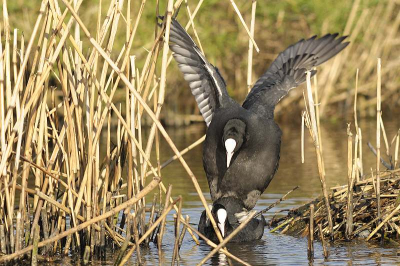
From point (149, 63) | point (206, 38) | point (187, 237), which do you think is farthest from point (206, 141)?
point (206, 38)

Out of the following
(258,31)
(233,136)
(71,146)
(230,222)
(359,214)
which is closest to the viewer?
(71,146)

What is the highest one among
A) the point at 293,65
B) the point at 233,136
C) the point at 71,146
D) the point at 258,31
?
the point at 258,31

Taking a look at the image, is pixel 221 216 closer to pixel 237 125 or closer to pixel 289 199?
pixel 237 125

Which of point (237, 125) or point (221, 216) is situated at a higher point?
point (237, 125)

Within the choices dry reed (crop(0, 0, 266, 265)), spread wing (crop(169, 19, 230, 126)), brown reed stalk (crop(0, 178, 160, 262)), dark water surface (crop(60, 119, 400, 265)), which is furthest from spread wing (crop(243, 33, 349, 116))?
brown reed stalk (crop(0, 178, 160, 262))

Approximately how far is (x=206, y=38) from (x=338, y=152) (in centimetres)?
434

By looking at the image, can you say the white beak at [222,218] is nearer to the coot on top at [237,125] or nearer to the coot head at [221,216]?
the coot head at [221,216]

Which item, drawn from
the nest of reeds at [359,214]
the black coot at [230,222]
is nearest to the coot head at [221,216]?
the black coot at [230,222]

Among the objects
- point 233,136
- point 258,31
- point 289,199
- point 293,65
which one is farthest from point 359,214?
point 258,31

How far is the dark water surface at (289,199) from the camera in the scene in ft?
17.1

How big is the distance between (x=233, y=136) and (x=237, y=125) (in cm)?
13

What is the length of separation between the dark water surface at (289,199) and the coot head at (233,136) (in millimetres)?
707

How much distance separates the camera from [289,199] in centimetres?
754

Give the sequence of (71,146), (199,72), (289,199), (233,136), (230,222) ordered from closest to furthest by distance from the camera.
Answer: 1. (71,146)
2. (233,136)
3. (230,222)
4. (199,72)
5. (289,199)
